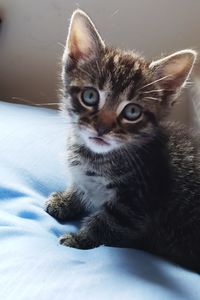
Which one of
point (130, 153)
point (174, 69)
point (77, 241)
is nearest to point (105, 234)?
point (77, 241)

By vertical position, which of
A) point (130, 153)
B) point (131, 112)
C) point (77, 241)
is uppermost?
point (131, 112)

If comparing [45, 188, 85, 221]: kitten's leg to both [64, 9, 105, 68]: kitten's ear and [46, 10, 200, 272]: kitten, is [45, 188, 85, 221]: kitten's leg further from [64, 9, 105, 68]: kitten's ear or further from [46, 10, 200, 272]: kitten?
[64, 9, 105, 68]: kitten's ear

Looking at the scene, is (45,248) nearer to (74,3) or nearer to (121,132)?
(121,132)

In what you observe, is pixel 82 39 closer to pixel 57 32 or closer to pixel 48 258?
pixel 48 258

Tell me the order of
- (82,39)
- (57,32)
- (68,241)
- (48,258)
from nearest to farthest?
(48,258) < (68,241) < (82,39) < (57,32)

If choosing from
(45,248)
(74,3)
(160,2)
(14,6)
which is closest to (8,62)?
(14,6)

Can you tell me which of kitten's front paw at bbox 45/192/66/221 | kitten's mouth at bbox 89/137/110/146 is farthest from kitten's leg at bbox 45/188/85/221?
kitten's mouth at bbox 89/137/110/146

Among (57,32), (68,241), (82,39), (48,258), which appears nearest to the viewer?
(48,258)
